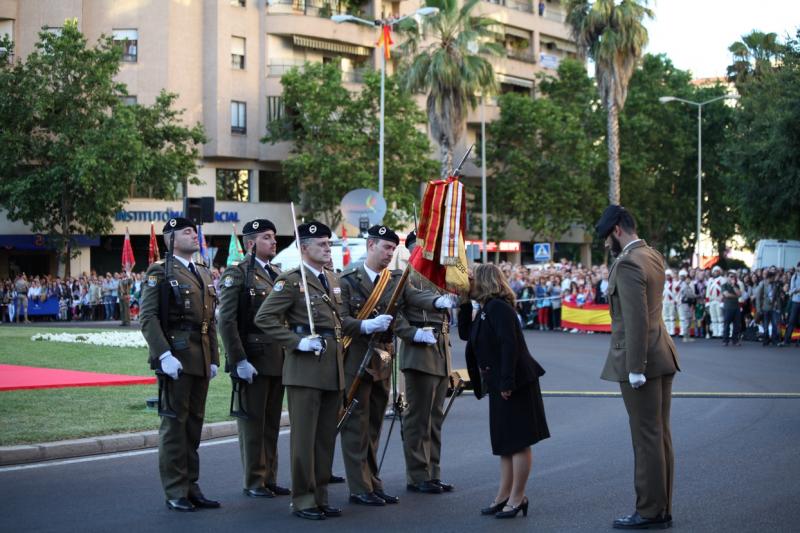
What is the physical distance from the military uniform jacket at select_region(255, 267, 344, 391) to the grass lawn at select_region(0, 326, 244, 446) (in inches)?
159

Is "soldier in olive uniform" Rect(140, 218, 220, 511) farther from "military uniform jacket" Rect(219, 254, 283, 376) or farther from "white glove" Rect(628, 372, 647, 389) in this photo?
"white glove" Rect(628, 372, 647, 389)

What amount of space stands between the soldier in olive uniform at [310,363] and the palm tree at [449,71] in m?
37.2

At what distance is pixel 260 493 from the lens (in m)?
9.09

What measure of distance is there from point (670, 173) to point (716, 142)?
335 centimetres

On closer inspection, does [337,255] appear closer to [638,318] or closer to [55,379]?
[55,379]

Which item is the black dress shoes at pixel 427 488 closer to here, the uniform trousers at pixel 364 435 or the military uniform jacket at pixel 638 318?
the uniform trousers at pixel 364 435

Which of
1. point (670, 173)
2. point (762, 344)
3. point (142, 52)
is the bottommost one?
point (762, 344)

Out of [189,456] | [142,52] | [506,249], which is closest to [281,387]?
[189,456]

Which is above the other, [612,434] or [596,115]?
[596,115]

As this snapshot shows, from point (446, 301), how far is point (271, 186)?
4684cm

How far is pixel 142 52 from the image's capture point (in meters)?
49.5

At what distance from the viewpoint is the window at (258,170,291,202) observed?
5488 cm

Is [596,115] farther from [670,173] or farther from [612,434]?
[612,434]

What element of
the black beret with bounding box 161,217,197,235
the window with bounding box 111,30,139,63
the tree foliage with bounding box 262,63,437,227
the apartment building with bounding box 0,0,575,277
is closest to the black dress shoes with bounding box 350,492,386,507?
the black beret with bounding box 161,217,197,235
